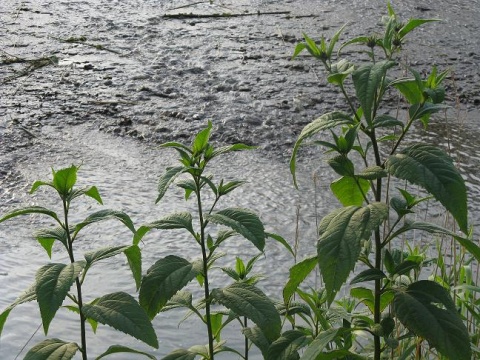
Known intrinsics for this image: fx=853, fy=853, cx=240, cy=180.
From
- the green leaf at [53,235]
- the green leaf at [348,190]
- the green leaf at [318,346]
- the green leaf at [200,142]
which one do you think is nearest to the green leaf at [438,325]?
the green leaf at [318,346]

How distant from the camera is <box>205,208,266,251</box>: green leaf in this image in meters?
1.41

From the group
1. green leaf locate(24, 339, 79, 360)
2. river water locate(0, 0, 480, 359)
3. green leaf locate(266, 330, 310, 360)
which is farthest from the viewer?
river water locate(0, 0, 480, 359)

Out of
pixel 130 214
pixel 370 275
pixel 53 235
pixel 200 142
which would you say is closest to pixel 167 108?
pixel 130 214

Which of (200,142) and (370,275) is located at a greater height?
(200,142)

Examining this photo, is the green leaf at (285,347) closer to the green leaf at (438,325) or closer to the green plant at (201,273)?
the green plant at (201,273)

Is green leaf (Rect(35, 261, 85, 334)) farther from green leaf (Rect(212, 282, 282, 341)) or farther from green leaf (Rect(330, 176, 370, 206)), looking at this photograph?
green leaf (Rect(330, 176, 370, 206))

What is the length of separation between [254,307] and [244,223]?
0.14m

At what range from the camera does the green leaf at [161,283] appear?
1388 mm

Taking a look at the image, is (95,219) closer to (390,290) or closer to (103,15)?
(390,290)

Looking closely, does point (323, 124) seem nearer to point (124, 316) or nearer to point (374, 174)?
point (374, 174)

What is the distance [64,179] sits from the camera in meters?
1.46

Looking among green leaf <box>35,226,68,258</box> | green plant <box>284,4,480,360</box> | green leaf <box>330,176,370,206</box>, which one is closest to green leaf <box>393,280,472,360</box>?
green plant <box>284,4,480,360</box>

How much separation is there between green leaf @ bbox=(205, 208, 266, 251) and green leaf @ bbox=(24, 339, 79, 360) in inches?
12.2

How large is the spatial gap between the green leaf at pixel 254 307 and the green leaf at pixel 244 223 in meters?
0.09
